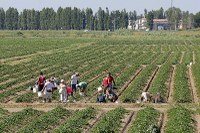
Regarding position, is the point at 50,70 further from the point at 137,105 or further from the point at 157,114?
the point at 157,114

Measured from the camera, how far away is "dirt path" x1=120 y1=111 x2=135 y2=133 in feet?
62.4

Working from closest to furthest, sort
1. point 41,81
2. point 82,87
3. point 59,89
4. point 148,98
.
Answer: point 148,98 → point 59,89 → point 41,81 → point 82,87

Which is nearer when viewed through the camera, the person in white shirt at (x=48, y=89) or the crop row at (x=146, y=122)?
the crop row at (x=146, y=122)

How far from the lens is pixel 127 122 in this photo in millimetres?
20328

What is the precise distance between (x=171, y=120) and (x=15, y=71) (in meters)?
23.9

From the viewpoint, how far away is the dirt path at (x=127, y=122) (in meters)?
19.0

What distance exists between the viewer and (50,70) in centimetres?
4253

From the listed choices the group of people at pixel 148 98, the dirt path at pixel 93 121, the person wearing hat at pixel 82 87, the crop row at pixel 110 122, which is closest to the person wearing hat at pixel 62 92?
the person wearing hat at pixel 82 87

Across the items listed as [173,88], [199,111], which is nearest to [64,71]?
[173,88]

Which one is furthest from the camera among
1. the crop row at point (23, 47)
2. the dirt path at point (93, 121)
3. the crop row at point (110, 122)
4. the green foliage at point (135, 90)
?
the crop row at point (23, 47)

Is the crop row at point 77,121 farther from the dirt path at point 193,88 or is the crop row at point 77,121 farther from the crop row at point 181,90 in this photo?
the dirt path at point 193,88

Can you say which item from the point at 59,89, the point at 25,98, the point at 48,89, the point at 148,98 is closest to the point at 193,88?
the point at 148,98

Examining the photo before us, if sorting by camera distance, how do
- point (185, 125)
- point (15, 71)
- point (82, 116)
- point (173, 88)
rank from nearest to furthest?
point (185, 125), point (82, 116), point (173, 88), point (15, 71)

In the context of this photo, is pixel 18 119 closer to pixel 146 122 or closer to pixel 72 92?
pixel 146 122
